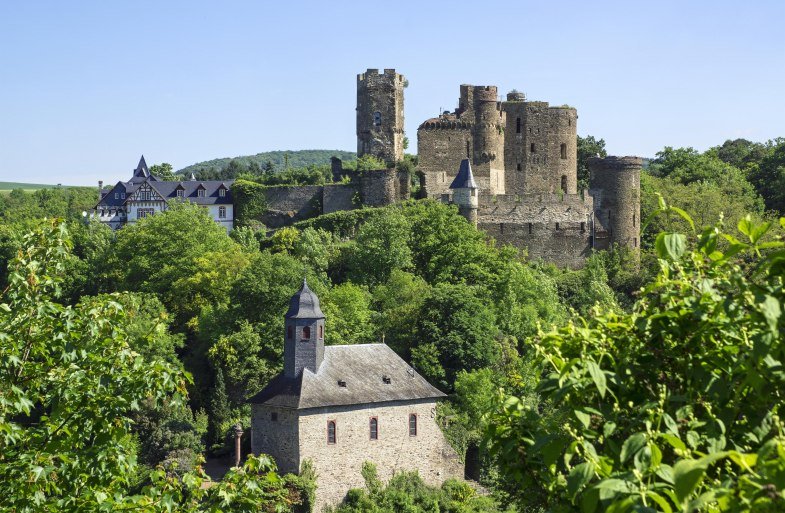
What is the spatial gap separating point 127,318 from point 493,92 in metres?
48.6

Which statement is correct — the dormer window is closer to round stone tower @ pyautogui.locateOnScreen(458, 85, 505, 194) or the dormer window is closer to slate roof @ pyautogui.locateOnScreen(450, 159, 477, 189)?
slate roof @ pyautogui.locateOnScreen(450, 159, 477, 189)

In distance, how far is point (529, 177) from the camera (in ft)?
204

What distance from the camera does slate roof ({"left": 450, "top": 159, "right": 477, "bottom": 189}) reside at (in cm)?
5725

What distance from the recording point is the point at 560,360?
376 inches

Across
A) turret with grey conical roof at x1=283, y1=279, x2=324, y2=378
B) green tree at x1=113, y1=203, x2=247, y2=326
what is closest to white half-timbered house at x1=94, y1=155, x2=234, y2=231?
green tree at x1=113, y1=203, x2=247, y2=326

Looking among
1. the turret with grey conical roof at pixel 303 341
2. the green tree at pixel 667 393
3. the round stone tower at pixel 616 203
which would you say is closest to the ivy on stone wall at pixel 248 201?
the round stone tower at pixel 616 203

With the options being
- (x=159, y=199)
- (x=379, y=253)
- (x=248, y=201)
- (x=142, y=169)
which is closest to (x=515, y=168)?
(x=379, y=253)

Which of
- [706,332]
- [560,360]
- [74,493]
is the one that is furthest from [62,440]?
[706,332]

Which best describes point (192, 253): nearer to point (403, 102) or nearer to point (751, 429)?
point (403, 102)

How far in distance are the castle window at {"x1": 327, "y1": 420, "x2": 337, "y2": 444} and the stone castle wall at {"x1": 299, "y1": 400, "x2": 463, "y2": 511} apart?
0.34ft

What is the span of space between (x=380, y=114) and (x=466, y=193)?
733cm

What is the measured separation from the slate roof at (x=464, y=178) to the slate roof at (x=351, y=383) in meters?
15.4

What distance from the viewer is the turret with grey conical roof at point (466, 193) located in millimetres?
57253

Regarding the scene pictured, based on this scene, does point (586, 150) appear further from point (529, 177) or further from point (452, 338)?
point (452, 338)
